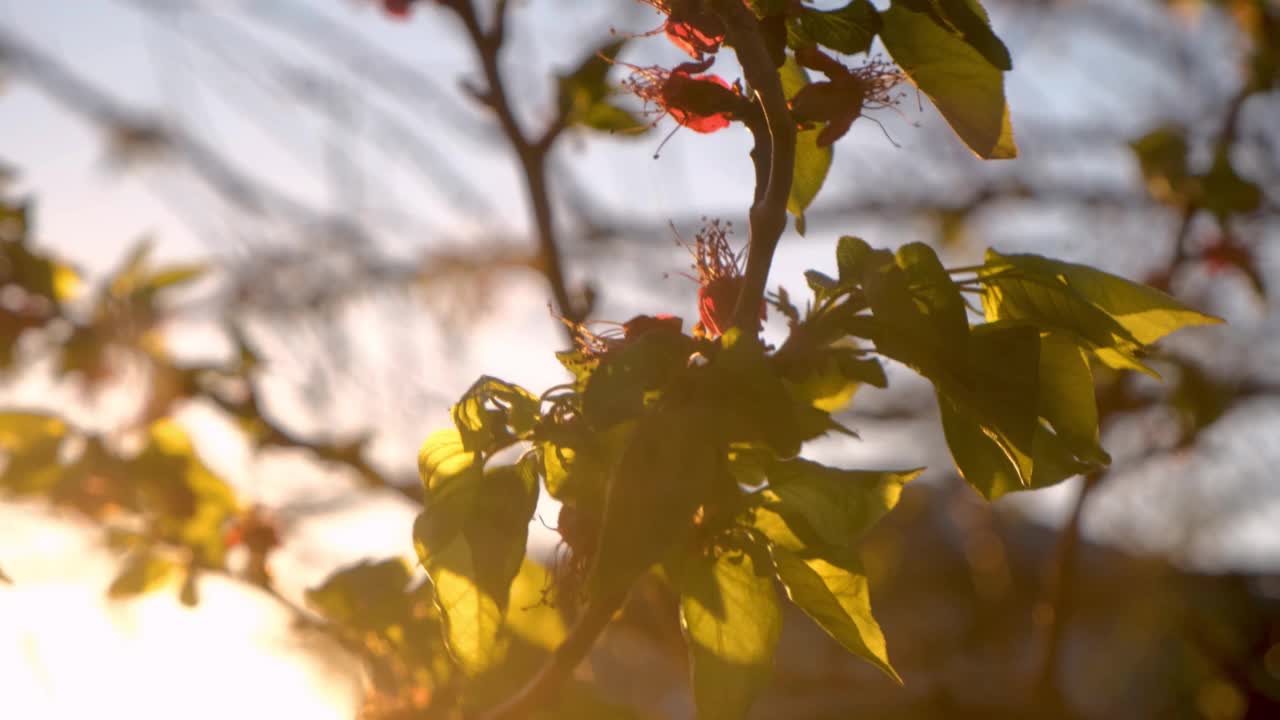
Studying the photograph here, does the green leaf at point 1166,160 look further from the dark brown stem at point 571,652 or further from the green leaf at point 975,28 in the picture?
the dark brown stem at point 571,652

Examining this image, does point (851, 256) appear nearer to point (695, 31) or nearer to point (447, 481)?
point (695, 31)

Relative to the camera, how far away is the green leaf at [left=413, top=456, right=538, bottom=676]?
86 cm

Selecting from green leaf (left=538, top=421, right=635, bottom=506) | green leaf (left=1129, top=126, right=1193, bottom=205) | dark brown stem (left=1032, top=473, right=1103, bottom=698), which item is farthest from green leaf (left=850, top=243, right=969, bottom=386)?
green leaf (left=1129, top=126, right=1193, bottom=205)

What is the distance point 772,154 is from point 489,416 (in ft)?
1.07

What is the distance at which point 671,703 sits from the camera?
2.85 m

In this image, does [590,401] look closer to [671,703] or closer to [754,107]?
[754,107]

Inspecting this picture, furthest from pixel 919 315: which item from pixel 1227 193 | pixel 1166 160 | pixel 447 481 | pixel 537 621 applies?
pixel 1166 160

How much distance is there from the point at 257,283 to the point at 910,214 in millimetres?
2634

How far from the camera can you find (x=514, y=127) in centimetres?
175

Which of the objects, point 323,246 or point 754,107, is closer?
point 754,107

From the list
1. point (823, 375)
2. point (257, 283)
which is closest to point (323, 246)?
point (257, 283)

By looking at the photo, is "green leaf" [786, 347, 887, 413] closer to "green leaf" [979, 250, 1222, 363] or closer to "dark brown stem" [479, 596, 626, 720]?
"green leaf" [979, 250, 1222, 363]

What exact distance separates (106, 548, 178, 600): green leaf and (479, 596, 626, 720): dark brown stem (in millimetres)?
1048

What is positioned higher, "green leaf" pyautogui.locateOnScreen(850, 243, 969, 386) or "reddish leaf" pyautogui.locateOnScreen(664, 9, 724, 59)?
"reddish leaf" pyautogui.locateOnScreen(664, 9, 724, 59)
